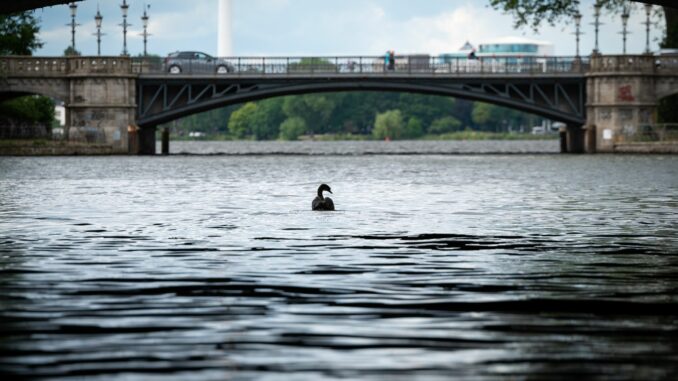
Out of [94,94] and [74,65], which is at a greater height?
[74,65]

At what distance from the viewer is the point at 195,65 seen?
86.0 m

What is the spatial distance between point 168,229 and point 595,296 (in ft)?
35.8

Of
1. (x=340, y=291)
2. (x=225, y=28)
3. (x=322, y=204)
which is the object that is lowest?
(x=340, y=291)

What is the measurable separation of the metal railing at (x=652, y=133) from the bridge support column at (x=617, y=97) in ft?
0.20

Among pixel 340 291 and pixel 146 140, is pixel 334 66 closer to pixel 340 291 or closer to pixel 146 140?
pixel 146 140

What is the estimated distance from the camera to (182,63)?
3396 inches

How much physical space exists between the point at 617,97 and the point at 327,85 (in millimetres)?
17569

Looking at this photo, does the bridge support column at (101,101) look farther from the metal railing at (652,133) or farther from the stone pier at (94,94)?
the metal railing at (652,133)

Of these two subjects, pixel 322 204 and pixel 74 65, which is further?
pixel 74 65

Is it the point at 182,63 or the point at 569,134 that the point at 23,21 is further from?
the point at 569,134

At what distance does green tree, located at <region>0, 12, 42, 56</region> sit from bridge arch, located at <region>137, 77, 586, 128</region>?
7756mm

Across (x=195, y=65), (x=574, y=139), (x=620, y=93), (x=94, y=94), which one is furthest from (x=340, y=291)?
(x=574, y=139)

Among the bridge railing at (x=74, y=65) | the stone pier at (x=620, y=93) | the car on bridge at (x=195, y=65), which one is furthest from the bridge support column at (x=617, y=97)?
the bridge railing at (x=74, y=65)

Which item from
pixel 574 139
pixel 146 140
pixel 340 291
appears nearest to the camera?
pixel 340 291
